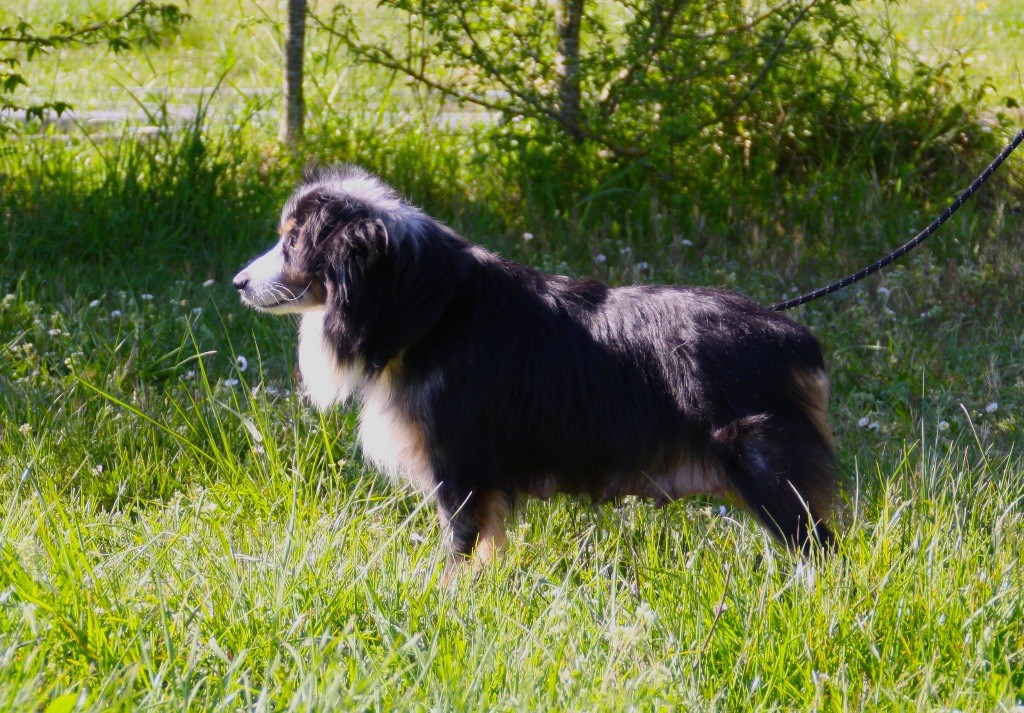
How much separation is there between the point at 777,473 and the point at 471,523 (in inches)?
32.1

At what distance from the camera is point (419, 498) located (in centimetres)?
346

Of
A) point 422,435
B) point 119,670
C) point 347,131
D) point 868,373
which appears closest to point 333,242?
point 422,435

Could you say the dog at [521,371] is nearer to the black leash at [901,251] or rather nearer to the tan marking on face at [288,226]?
the tan marking on face at [288,226]

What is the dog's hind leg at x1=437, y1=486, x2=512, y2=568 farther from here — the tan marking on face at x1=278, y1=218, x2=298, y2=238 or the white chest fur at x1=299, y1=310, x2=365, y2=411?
the tan marking on face at x1=278, y1=218, x2=298, y2=238

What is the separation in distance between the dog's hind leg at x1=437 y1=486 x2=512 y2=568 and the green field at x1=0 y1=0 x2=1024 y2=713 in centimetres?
6

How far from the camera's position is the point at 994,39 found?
9.27m

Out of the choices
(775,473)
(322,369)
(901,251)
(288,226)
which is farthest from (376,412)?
(901,251)

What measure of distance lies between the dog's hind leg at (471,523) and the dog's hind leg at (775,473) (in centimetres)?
64

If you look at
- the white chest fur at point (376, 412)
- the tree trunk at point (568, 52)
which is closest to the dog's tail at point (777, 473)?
the white chest fur at point (376, 412)

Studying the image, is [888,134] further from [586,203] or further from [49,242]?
[49,242]

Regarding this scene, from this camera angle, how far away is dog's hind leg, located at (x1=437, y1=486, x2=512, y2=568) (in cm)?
303

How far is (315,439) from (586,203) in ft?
8.72

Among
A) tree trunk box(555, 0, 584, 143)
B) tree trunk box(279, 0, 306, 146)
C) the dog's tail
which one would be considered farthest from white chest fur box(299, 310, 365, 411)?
tree trunk box(279, 0, 306, 146)

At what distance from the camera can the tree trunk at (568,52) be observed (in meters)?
5.62
